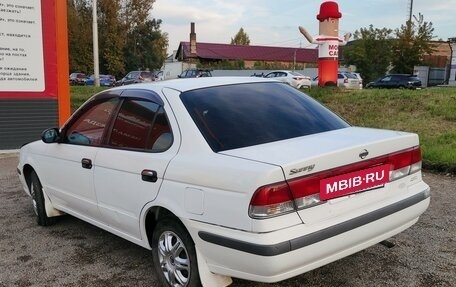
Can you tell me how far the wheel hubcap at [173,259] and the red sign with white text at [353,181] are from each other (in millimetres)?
1042

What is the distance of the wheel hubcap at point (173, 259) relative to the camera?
338 centimetres

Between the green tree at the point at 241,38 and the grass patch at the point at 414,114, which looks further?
the green tree at the point at 241,38

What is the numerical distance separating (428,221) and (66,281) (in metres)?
3.58

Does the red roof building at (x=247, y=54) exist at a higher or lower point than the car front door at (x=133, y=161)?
higher

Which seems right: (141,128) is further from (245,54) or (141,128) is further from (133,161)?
(245,54)

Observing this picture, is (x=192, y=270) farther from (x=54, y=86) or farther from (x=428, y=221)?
(x=54, y=86)

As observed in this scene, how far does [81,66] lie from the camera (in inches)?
1864

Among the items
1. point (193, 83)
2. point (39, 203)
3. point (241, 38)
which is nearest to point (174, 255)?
Result: point (193, 83)

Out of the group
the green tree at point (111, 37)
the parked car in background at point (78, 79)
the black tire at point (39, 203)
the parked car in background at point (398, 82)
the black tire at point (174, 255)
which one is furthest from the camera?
the green tree at point (111, 37)

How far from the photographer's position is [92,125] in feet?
14.9

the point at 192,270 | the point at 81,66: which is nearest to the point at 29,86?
the point at 192,270

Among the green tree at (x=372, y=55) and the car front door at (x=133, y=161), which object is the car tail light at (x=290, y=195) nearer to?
the car front door at (x=133, y=161)

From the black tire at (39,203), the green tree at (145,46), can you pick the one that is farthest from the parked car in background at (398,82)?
the black tire at (39,203)

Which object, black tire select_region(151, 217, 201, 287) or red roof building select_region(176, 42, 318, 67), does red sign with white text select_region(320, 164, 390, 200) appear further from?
red roof building select_region(176, 42, 318, 67)
